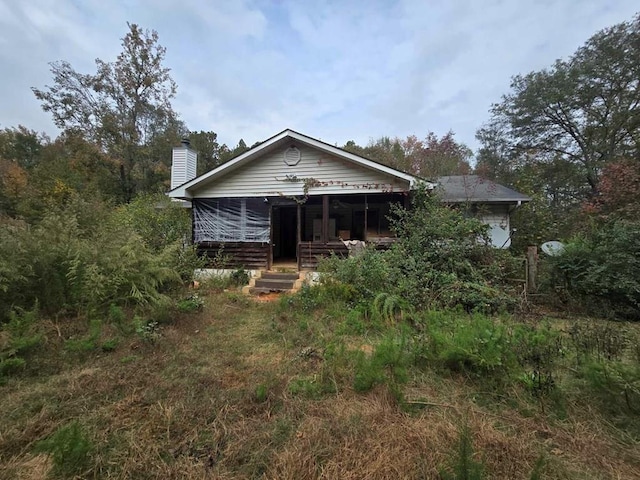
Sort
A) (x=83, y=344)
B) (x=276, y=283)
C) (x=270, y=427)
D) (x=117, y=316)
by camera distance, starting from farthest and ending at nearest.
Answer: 1. (x=276, y=283)
2. (x=117, y=316)
3. (x=83, y=344)
4. (x=270, y=427)

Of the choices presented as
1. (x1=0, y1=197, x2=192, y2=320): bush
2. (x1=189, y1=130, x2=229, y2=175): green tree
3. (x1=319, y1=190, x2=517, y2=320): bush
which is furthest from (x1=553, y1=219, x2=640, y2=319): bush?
(x1=189, y1=130, x2=229, y2=175): green tree

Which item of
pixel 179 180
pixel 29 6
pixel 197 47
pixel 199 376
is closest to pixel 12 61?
pixel 29 6

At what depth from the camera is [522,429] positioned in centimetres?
220

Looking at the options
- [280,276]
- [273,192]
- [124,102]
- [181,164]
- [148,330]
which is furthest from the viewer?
[124,102]

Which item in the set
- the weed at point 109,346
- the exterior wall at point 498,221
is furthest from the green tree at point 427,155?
the weed at point 109,346

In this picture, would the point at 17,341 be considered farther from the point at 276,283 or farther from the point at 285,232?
the point at 285,232

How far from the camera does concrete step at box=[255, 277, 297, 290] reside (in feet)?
26.8

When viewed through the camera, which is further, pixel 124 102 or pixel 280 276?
pixel 124 102

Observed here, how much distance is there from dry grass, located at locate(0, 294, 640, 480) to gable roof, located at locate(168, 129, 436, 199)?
19.7ft

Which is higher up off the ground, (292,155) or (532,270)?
(292,155)

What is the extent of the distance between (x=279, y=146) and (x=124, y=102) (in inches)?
608

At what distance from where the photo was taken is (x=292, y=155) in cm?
904

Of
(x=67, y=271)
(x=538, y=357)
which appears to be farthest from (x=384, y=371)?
(x=67, y=271)

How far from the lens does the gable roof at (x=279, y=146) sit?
7.95 m
